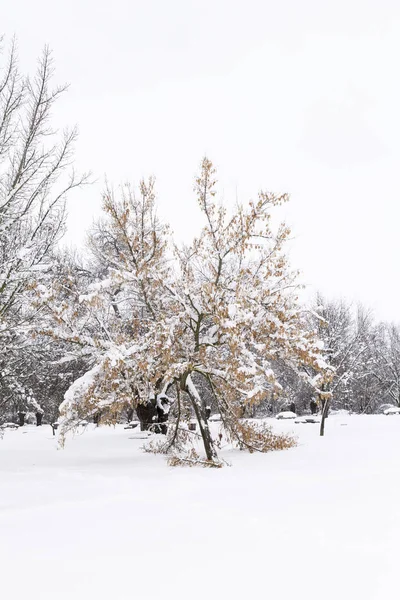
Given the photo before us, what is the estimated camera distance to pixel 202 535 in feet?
14.0

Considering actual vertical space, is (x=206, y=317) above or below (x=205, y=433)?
above

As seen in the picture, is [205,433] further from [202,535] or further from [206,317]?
[202,535]

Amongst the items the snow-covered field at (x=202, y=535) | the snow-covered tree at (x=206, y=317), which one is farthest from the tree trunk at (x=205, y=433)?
the snow-covered field at (x=202, y=535)

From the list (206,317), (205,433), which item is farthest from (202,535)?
(206,317)

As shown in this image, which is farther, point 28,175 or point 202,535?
point 28,175

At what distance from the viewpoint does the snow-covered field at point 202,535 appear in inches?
130

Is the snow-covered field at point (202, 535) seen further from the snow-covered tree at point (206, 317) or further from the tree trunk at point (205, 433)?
the snow-covered tree at point (206, 317)

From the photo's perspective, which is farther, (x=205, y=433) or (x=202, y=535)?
(x=205, y=433)

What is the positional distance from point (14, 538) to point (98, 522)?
85cm

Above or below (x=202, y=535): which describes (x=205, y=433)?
above

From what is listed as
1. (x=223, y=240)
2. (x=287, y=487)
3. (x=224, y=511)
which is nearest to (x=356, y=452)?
(x=287, y=487)

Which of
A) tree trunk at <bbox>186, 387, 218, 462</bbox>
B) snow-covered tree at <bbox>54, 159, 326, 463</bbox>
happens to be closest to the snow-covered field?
tree trunk at <bbox>186, 387, 218, 462</bbox>

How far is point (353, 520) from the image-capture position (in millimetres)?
4738

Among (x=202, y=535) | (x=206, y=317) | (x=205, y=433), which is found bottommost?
(x=202, y=535)
